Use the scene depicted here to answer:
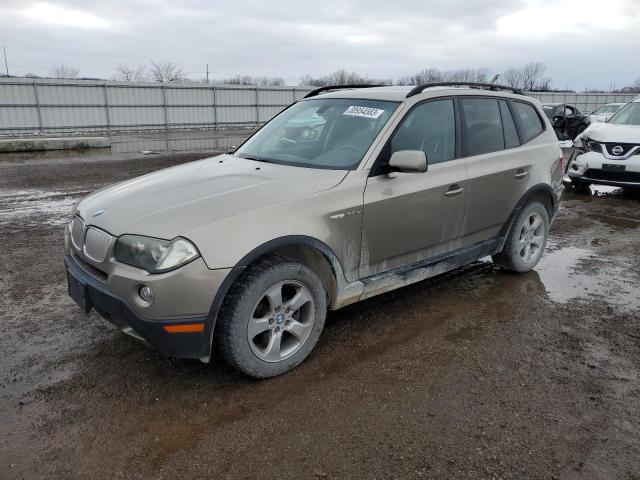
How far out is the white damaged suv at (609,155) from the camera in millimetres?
8961

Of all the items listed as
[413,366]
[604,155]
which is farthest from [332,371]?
[604,155]

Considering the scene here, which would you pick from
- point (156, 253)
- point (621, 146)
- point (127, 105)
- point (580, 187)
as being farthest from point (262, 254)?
point (127, 105)

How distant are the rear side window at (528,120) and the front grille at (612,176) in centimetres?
477

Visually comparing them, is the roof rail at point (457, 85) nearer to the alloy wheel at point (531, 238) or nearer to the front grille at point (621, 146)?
the alloy wheel at point (531, 238)

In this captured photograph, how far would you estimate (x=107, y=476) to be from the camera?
2.49 m

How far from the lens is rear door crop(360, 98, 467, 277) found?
367 cm

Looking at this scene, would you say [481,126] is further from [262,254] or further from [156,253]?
[156,253]

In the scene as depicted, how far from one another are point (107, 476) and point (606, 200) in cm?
954

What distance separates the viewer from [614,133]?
935cm

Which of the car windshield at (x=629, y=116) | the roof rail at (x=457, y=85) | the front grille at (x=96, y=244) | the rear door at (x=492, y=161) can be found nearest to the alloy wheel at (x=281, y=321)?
the front grille at (x=96, y=244)

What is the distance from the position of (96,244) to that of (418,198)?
2.24 meters

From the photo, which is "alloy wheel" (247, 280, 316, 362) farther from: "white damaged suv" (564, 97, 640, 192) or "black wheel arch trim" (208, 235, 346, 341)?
"white damaged suv" (564, 97, 640, 192)

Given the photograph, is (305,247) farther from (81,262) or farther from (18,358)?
(18,358)

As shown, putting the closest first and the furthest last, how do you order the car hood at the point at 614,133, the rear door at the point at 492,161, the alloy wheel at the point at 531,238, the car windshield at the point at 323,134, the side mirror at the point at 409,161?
the side mirror at the point at 409,161 < the car windshield at the point at 323,134 < the rear door at the point at 492,161 < the alloy wheel at the point at 531,238 < the car hood at the point at 614,133
